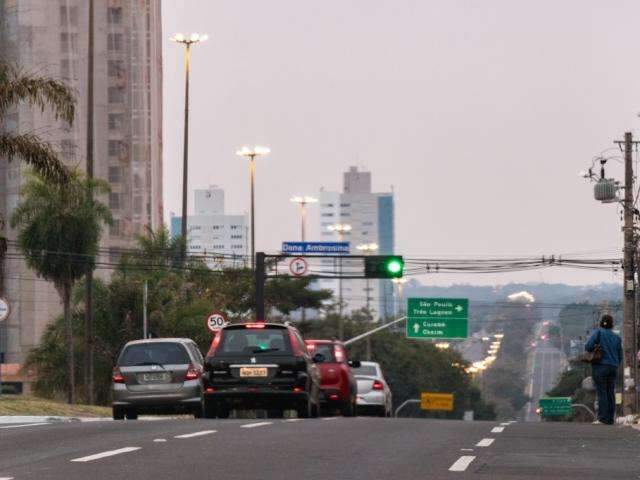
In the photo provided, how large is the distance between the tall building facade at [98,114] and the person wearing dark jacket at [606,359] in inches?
3127

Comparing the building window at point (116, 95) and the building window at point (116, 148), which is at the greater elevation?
the building window at point (116, 95)

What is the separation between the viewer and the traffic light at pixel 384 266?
56312 millimetres

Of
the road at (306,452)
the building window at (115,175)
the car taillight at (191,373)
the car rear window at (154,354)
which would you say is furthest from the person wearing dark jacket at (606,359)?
the building window at (115,175)

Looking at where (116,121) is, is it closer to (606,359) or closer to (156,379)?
(156,379)

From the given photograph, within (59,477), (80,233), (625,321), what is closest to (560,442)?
(59,477)

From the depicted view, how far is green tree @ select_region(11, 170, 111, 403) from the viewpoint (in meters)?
60.3

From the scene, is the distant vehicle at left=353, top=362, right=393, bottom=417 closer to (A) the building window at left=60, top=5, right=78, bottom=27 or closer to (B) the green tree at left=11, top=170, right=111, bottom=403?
(B) the green tree at left=11, top=170, right=111, bottom=403

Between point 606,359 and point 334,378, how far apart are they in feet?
26.3

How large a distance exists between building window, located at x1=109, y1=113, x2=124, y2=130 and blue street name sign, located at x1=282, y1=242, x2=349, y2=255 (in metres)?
71.8

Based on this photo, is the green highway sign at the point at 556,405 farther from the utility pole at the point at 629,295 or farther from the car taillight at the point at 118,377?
the car taillight at the point at 118,377

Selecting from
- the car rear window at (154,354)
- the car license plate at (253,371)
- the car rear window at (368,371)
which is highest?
the car rear window at (154,354)

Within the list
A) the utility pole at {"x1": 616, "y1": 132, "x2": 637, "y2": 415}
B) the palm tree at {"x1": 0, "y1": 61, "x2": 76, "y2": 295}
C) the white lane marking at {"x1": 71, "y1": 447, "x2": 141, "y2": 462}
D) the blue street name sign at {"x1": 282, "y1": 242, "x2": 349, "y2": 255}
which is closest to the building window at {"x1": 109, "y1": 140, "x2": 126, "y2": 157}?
the blue street name sign at {"x1": 282, "y1": 242, "x2": 349, "y2": 255}

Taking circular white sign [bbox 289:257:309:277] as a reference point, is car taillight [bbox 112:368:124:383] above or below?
below

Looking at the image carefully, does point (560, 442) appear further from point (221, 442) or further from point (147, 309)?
point (147, 309)
